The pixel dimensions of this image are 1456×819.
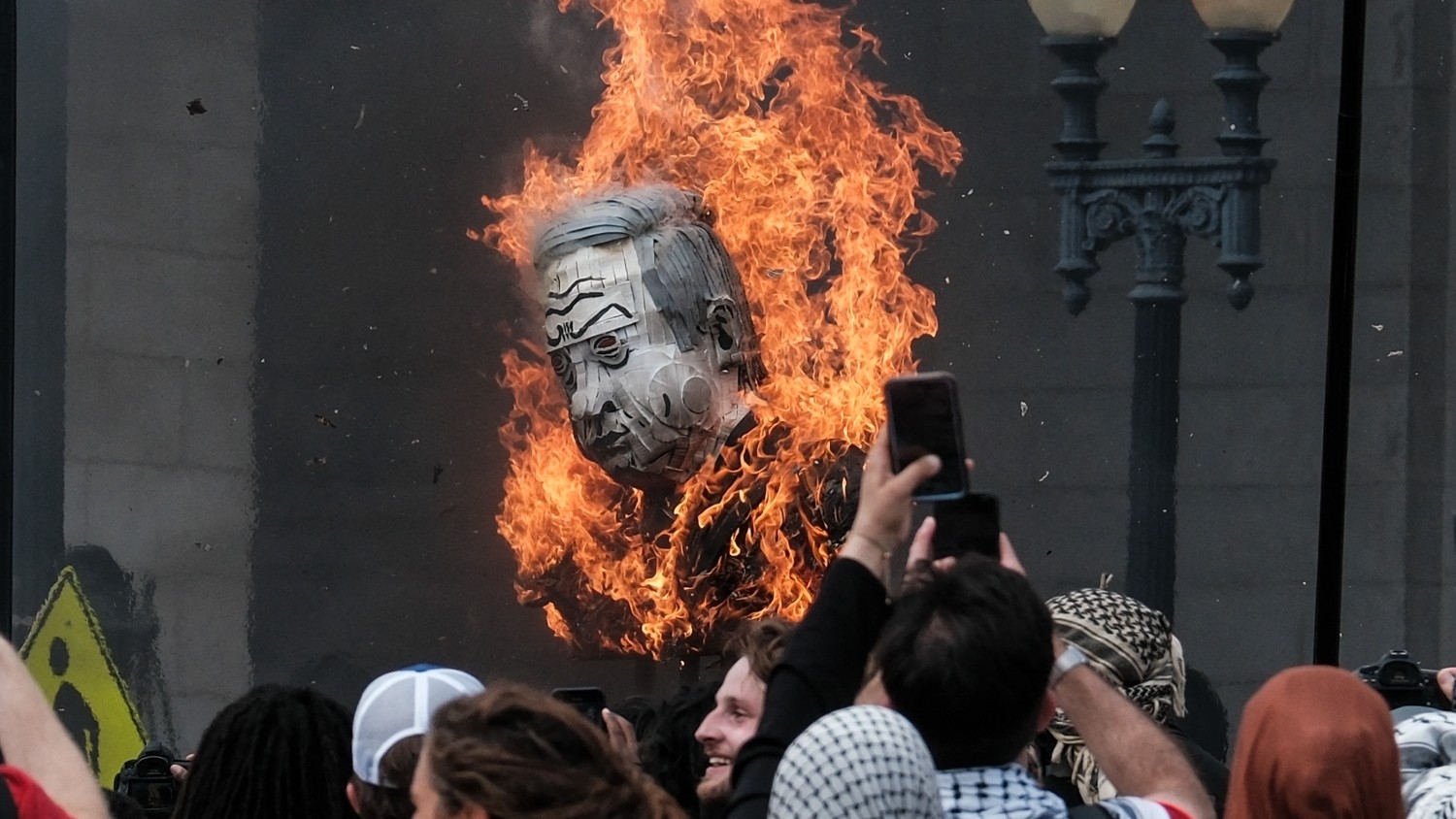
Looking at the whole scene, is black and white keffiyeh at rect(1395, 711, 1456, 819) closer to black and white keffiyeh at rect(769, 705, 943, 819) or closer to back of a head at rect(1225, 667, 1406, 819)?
back of a head at rect(1225, 667, 1406, 819)

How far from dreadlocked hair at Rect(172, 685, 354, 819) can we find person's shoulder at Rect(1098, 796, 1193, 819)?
1002 mm

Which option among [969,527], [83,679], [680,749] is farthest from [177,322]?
[969,527]

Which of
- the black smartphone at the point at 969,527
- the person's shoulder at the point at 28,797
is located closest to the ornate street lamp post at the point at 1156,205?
the black smartphone at the point at 969,527

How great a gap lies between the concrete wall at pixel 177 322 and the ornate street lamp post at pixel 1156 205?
2.27 metres

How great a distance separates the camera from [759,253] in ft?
18.4

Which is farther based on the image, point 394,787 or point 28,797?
point 394,787

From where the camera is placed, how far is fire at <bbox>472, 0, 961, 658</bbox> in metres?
5.57

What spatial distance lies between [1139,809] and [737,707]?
1005 mm

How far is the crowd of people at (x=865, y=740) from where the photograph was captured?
223 cm

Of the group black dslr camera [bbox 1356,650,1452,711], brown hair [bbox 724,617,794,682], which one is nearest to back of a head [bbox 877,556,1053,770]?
brown hair [bbox 724,617,794,682]

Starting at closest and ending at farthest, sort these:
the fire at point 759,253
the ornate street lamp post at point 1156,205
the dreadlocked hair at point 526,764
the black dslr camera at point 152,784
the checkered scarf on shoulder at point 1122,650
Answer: the dreadlocked hair at point 526,764, the checkered scarf on shoulder at point 1122,650, the black dslr camera at point 152,784, the ornate street lamp post at point 1156,205, the fire at point 759,253

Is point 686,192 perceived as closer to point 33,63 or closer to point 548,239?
point 548,239

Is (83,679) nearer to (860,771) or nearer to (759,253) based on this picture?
(759,253)

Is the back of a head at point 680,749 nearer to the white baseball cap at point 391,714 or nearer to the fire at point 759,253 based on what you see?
the white baseball cap at point 391,714
